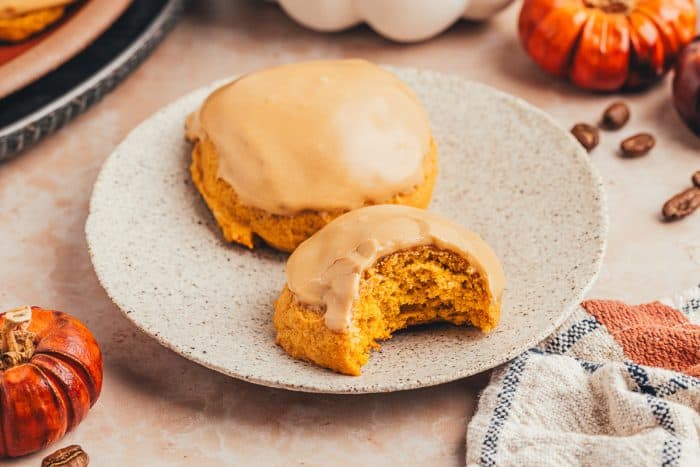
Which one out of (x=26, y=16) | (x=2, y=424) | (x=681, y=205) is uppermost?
(x=26, y=16)

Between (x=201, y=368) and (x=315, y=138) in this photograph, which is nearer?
(x=201, y=368)

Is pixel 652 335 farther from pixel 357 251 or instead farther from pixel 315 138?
pixel 315 138

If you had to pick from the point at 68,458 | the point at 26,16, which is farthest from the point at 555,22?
the point at 68,458

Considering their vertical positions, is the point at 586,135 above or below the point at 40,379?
below

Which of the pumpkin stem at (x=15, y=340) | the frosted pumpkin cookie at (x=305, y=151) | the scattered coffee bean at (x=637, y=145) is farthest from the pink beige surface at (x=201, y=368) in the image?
the frosted pumpkin cookie at (x=305, y=151)

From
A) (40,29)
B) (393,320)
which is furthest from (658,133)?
(40,29)

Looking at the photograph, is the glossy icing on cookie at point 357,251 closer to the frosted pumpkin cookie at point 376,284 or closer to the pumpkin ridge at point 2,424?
the frosted pumpkin cookie at point 376,284

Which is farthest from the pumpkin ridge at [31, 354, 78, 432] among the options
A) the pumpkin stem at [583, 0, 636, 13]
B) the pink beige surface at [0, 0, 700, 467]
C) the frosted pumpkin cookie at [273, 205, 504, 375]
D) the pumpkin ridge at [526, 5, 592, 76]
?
the pumpkin stem at [583, 0, 636, 13]
